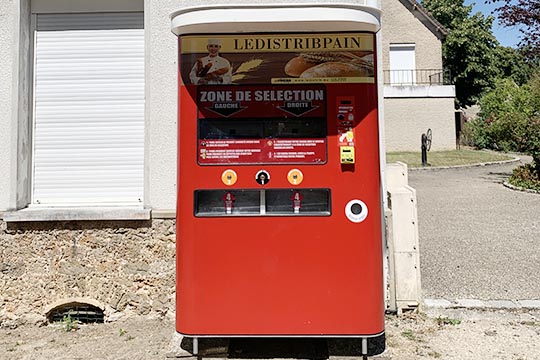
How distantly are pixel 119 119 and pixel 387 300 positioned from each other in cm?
317

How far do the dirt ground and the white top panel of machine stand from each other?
7.95 ft

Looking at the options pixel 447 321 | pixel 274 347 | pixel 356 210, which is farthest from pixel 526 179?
pixel 274 347

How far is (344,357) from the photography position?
126 inches

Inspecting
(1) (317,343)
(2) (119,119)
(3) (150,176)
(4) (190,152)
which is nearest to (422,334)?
(1) (317,343)

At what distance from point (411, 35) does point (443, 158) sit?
789 cm

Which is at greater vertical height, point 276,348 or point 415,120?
point 415,120

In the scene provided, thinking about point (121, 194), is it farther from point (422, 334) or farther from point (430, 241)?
point (430, 241)

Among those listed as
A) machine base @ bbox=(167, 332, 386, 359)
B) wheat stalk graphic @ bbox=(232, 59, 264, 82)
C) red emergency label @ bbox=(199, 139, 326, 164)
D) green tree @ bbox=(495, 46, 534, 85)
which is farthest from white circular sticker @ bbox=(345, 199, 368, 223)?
green tree @ bbox=(495, 46, 534, 85)

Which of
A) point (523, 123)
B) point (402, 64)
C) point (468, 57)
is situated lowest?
point (523, 123)

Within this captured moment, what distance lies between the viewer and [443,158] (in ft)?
65.1

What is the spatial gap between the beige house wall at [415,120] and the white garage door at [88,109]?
19.4 m

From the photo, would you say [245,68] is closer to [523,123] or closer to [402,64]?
[523,123]

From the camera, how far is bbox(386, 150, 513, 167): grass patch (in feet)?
60.5

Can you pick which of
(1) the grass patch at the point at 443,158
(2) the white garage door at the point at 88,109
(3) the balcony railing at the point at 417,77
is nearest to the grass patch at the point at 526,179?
(1) the grass patch at the point at 443,158
